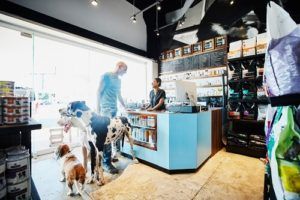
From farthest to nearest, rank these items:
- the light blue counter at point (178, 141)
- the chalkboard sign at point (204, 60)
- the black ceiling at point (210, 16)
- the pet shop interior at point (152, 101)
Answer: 1. the chalkboard sign at point (204, 60)
2. the black ceiling at point (210, 16)
3. the light blue counter at point (178, 141)
4. the pet shop interior at point (152, 101)

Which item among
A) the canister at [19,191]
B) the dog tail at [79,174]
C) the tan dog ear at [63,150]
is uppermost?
the canister at [19,191]

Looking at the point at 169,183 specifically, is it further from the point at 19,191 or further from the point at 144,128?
the point at 19,191

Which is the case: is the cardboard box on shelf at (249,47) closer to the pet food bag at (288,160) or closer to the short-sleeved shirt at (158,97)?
the short-sleeved shirt at (158,97)

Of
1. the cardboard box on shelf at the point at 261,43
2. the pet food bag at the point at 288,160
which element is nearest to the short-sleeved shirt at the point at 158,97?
the cardboard box on shelf at the point at 261,43

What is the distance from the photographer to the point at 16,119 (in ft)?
3.36

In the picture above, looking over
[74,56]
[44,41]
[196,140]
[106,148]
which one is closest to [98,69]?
[74,56]

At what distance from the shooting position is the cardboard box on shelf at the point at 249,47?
11.9ft

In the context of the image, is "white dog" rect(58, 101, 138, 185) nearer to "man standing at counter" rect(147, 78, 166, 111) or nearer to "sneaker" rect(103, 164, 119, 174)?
"sneaker" rect(103, 164, 119, 174)

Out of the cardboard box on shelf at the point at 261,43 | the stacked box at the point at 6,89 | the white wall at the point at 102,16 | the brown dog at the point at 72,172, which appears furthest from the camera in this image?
the white wall at the point at 102,16

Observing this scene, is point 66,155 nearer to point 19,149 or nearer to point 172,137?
point 19,149

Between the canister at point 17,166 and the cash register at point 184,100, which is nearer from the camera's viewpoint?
the canister at point 17,166

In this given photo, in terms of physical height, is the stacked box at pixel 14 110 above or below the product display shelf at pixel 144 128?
above

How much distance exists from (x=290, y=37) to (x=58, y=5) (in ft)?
14.5

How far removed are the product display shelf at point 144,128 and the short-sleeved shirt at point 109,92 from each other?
1.79 feet
